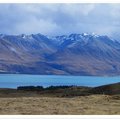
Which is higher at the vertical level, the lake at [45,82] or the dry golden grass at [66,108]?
the lake at [45,82]

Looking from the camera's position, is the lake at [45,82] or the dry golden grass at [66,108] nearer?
the dry golden grass at [66,108]

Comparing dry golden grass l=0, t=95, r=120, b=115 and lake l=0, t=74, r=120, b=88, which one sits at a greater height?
lake l=0, t=74, r=120, b=88

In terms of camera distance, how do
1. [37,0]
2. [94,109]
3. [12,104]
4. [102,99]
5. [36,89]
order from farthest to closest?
[36,89], [102,99], [12,104], [94,109], [37,0]

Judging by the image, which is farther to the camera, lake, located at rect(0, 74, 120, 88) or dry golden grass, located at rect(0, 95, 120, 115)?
lake, located at rect(0, 74, 120, 88)

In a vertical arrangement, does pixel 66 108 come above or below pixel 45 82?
below

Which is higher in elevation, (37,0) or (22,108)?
(37,0)

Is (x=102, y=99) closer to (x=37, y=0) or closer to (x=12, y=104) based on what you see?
(x=12, y=104)

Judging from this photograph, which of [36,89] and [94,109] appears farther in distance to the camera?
[36,89]

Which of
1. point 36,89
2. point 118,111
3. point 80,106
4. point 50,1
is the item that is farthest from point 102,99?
point 36,89

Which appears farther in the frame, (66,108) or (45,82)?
(45,82)
